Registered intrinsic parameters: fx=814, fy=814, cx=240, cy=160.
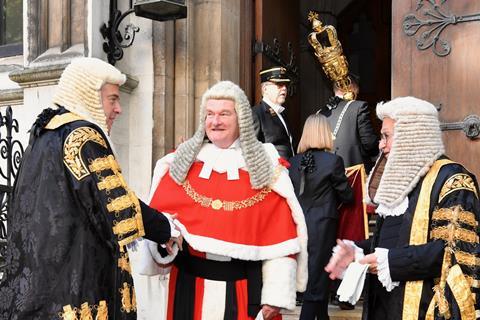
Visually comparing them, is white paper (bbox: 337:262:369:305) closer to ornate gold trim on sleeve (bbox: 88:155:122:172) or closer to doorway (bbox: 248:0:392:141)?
ornate gold trim on sleeve (bbox: 88:155:122:172)

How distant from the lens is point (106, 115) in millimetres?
4000

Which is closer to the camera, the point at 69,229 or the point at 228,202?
the point at 69,229

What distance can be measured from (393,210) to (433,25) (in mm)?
2653

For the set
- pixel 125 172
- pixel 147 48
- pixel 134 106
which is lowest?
pixel 125 172

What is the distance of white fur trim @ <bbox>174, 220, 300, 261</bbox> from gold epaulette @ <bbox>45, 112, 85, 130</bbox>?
2.41 ft

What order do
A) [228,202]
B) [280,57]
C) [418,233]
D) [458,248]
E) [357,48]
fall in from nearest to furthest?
[458,248], [418,233], [228,202], [280,57], [357,48]

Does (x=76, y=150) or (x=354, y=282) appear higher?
(x=76, y=150)

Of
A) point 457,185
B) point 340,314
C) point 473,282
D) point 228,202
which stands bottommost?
point 340,314

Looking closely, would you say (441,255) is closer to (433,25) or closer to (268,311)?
(268,311)

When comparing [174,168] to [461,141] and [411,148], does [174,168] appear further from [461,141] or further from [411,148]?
[461,141]

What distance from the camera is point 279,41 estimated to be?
8.19 metres

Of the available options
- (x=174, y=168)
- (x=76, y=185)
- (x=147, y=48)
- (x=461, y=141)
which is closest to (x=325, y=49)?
(x=147, y=48)

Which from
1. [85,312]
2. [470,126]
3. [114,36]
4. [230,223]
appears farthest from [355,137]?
[85,312]

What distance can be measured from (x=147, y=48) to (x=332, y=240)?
2.28m
